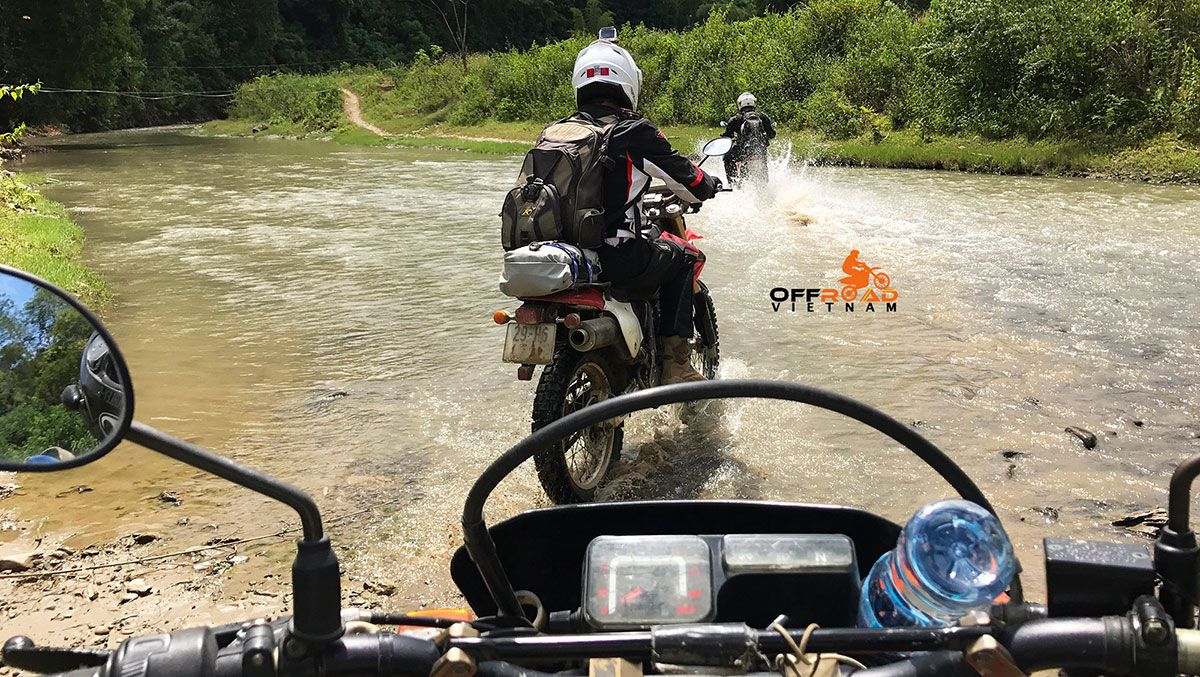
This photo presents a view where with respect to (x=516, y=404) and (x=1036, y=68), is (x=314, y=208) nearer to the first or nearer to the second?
(x=516, y=404)

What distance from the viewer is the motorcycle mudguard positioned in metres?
4.21

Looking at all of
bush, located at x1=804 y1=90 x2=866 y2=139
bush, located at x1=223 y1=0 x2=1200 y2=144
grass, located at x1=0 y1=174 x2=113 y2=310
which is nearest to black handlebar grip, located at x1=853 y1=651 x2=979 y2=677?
grass, located at x1=0 y1=174 x2=113 y2=310

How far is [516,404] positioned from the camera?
5.69 metres

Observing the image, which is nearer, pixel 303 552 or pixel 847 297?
pixel 303 552

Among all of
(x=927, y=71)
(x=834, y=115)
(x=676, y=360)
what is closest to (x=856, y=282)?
(x=676, y=360)

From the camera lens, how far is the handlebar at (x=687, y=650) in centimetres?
118

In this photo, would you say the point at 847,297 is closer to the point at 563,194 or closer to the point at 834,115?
the point at 563,194

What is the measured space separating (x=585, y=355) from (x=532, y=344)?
0.31 metres

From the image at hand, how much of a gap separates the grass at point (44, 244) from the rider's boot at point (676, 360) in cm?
437

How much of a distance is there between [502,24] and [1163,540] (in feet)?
254

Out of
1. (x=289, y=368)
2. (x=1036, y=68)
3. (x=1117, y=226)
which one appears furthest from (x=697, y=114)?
(x=289, y=368)

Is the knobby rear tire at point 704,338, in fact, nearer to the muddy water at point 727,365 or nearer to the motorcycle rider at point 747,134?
the muddy water at point 727,365

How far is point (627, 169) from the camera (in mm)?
4078

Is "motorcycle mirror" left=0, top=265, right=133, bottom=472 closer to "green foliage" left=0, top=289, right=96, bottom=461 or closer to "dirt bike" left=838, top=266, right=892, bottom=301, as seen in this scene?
"green foliage" left=0, top=289, right=96, bottom=461
